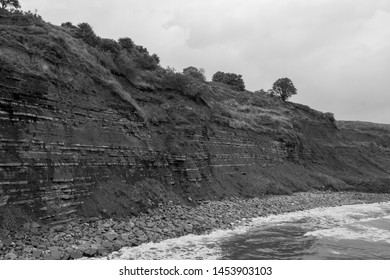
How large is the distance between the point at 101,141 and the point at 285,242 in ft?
35.8

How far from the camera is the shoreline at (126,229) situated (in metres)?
12.0

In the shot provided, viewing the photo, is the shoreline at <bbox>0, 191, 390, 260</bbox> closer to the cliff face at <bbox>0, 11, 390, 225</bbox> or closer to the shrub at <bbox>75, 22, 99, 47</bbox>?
the cliff face at <bbox>0, 11, 390, 225</bbox>

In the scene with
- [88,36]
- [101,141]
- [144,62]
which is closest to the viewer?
[101,141]

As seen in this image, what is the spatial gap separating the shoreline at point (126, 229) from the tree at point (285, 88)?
39.0 meters

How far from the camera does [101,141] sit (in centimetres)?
1895

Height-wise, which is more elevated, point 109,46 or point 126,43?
point 126,43

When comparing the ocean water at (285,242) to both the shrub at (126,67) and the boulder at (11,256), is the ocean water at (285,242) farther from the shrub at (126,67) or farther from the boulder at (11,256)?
the shrub at (126,67)

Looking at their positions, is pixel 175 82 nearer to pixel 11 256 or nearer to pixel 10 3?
pixel 10 3

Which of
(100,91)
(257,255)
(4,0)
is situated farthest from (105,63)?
Answer: (257,255)

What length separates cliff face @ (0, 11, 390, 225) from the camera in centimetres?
1483

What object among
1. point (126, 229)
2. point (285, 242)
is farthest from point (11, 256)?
point (285, 242)

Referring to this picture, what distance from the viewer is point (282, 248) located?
15164 millimetres

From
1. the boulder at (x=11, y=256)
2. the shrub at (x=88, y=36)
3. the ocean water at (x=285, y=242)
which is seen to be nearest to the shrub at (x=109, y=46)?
the shrub at (x=88, y=36)

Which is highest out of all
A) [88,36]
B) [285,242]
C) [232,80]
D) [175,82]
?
[232,80]
